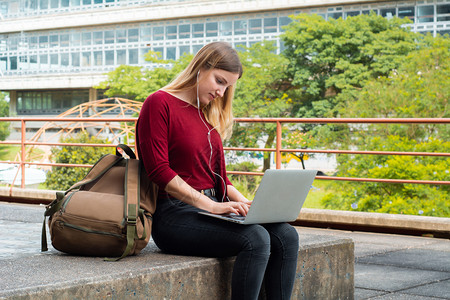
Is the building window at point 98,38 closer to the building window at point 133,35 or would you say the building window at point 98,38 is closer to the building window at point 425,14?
the building window at point 133,35

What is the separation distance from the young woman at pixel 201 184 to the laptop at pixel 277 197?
0.05m

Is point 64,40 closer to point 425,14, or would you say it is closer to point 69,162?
point 425,14

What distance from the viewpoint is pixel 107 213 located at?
2.77 meters

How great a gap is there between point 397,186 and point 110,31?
4719 centimetres

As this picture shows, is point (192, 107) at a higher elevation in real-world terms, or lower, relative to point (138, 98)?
higher

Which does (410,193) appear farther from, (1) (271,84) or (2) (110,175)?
(1) (271,84)

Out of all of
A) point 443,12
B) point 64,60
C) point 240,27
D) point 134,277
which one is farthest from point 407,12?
point 134,277

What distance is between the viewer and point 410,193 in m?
8.87

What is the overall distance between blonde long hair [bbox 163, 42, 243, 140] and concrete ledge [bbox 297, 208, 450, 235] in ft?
13.1

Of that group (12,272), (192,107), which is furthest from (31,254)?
(192,107)

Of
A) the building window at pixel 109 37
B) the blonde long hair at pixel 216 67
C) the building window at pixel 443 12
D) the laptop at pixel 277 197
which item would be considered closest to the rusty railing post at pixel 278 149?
the blonde long hair at pixel 216 67

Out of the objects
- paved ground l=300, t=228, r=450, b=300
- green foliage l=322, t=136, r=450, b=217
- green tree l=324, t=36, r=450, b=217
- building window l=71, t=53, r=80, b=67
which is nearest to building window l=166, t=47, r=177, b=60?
building window l=71, t=53, r=80, b=67

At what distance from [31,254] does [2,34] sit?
59656 millimetres

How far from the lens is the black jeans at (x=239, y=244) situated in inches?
109
